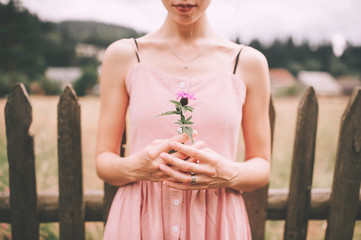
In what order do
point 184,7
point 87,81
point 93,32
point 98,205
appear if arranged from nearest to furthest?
point 184,7, point 98,205, point 93,32, point 87,81

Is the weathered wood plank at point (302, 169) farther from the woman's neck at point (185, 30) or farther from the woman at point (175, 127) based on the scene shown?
the woman's neck at point (185, 30)

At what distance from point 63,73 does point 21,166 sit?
25.9 metres

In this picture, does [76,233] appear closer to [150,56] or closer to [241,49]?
[150,56]

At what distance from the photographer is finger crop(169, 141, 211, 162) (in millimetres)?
1083

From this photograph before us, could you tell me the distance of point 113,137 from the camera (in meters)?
1.40

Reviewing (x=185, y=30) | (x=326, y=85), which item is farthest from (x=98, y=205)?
(x=326, y=85)

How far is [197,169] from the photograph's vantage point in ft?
3.72

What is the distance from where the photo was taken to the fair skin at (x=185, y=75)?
1.25 metres

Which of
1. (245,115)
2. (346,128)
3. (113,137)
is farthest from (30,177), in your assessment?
(346,128)

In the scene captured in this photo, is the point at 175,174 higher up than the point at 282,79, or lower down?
lower down

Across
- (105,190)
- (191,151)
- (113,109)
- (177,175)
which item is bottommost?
(105,190)

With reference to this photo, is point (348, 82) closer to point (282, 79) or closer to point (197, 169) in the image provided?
point (282, 79)

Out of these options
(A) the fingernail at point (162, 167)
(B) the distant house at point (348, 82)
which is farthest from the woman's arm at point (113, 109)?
(B) the distant house at point (348, 82)

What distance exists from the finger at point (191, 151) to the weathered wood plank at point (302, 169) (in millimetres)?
928
